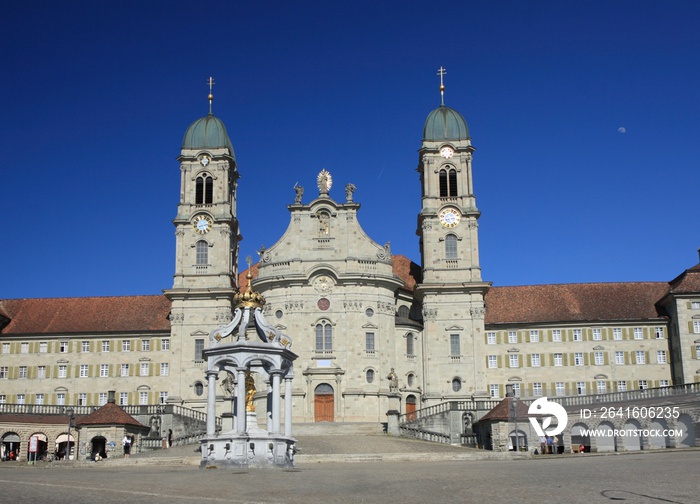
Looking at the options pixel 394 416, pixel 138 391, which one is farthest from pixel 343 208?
pixel 138 391

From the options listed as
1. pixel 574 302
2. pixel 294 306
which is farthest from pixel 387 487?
pixel 574 302

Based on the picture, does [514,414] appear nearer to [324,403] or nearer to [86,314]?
[324,403]

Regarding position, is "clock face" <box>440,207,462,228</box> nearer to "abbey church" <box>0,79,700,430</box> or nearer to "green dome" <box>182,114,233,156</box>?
"abbey church" <box>0,79,700,430</box>

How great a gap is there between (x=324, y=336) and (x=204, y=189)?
1710 centimetres

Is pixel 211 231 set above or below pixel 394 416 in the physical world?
above

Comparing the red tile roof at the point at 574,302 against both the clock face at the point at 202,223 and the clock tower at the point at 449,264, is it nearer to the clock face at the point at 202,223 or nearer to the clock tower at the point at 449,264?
the clock tower at the point at 449,264

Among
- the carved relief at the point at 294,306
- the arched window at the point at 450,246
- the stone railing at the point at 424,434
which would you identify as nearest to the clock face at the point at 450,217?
the arched window at the point at 450,246

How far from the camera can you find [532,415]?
191 ft

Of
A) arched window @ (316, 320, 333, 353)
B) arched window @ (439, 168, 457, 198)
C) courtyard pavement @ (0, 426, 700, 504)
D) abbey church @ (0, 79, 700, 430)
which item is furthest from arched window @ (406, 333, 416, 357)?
courtyard pavement @ (0, 426, 700, 504)

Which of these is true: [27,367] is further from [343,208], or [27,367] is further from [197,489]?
[197,489]

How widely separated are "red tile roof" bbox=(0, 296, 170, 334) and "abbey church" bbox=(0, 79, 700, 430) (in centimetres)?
20

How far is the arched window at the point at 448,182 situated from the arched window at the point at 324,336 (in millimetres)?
15200

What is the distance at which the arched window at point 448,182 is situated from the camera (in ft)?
253

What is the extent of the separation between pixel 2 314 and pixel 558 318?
47.1 meters
